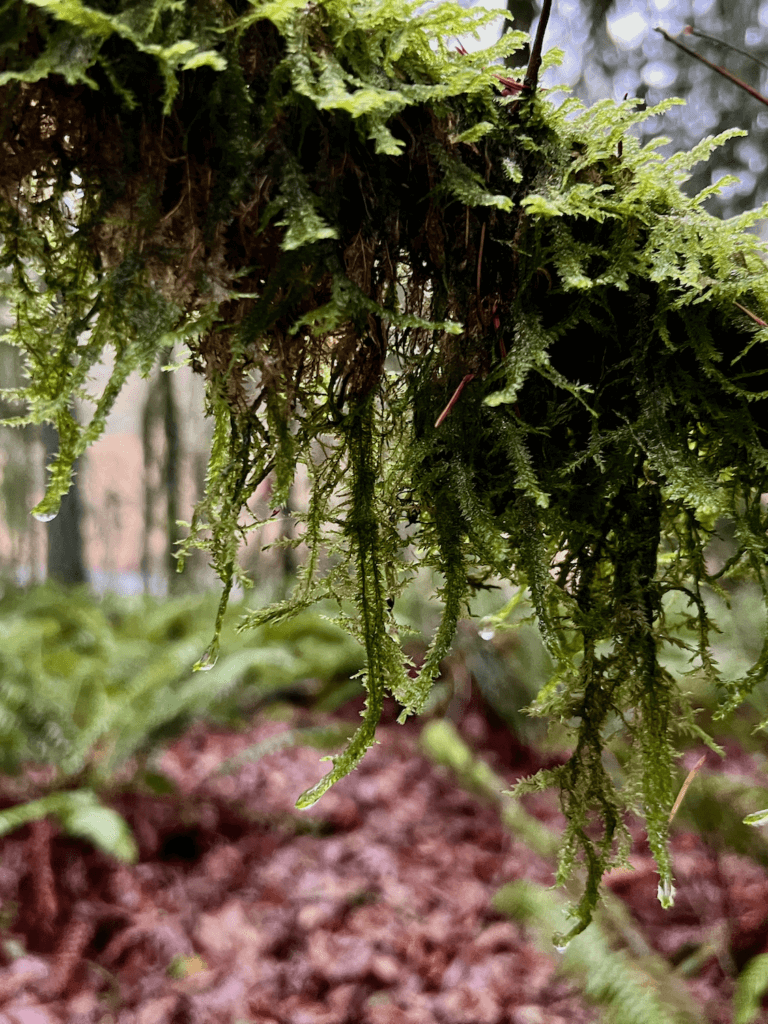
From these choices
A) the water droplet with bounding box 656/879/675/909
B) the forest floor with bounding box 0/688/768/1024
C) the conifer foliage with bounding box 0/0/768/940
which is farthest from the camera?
the forest floor with bounding box 0/688/768/1024

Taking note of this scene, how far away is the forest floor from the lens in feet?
7.02

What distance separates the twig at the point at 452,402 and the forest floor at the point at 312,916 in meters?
2.12

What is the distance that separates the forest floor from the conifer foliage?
5.97 feet

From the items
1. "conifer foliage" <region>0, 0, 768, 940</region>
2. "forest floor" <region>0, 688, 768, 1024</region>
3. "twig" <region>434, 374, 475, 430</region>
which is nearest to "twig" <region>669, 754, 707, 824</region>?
"conifer foliage" <region>0, 0, 768, 940</region>

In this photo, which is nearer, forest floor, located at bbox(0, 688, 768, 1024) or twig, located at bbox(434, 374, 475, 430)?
twig, located at bbox(434, 374, 475, 430)

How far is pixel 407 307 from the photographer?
0.85m

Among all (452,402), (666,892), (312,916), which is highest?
(452,402)

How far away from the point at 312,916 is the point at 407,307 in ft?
8.04

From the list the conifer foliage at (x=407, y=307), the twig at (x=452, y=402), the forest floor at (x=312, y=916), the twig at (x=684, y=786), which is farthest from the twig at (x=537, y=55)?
the forest floor at (x=312, y=916)

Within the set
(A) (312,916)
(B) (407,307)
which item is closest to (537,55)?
(B) (407,307)

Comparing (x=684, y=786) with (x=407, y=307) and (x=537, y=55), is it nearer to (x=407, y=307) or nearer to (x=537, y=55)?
(x=407, y=307)

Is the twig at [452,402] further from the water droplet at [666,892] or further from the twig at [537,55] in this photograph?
the water droplet at [666,892]

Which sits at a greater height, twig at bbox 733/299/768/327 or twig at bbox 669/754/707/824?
twig at bbox 733/299/768/327

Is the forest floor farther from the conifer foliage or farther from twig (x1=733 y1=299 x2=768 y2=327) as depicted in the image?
twig (x1=733 y1=299 x2=768 y2=327)
